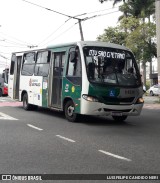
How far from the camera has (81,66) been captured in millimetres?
11656

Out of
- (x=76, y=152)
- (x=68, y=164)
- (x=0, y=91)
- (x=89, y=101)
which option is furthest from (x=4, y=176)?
(x=0, y=91)

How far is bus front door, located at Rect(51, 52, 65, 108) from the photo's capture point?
42.8 feet

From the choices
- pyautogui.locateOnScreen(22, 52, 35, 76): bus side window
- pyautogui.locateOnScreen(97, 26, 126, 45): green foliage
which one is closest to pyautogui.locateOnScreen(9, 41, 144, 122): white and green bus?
pyautogui.locateOnScreen(22, 52, 35, 76): bus side window

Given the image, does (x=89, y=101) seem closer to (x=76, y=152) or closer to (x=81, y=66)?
(x=81, y=66)

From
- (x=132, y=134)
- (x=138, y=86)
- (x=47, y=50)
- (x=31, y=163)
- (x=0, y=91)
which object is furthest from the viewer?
(x=0, y=91)

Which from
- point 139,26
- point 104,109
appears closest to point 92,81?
point 104,109

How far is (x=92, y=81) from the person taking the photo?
1137 cm

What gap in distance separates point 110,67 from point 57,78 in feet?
8.15

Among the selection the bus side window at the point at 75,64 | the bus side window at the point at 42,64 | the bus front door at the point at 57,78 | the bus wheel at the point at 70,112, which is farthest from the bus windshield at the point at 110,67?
the bus side window at the point at 42,64

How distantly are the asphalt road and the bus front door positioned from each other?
4.76ft

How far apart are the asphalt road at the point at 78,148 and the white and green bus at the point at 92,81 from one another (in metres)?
0.66

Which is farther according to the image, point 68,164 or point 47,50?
point 47,50

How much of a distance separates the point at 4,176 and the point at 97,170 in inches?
62.8

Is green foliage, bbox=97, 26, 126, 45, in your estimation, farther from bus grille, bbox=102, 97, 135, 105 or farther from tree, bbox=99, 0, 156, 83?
bus grille, bbox=102, 97, 135, 105
